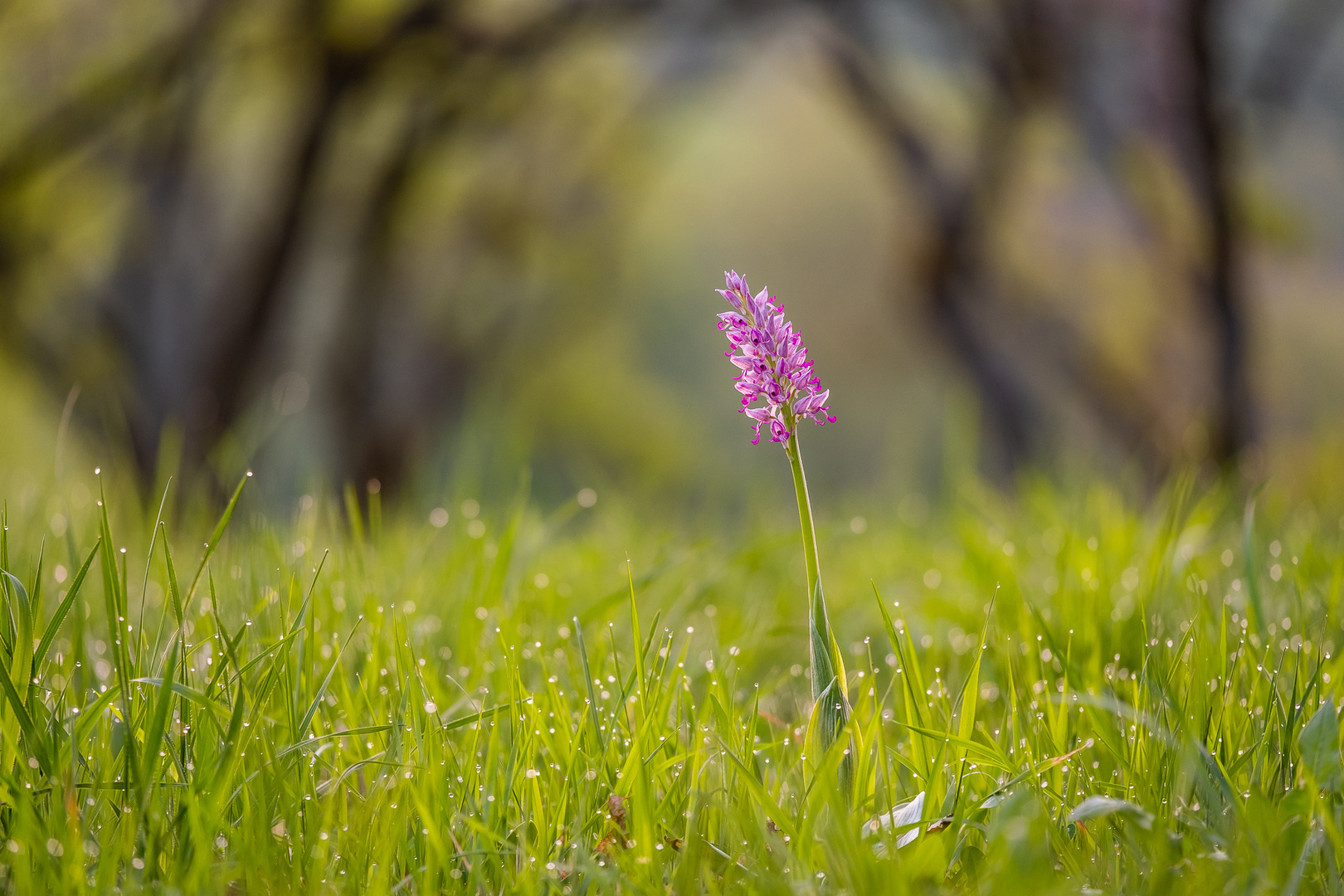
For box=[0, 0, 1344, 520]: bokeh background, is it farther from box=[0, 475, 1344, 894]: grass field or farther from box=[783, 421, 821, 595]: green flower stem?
box=[783, 421, 821, 595]: green flower stem

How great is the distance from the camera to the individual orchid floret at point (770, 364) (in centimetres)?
101

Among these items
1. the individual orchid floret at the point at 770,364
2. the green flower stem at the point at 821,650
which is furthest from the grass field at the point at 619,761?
the individual orchid floret at the point at 770,364

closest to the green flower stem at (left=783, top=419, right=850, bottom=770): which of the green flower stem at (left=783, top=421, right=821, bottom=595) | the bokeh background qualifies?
the green flower stem at (left=783, top=421, right=821, bottom=595)

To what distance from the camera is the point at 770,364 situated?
102 centimetres

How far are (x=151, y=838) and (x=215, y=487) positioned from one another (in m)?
4.25

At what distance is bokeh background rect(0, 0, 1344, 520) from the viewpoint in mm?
4953

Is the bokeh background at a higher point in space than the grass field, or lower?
higher

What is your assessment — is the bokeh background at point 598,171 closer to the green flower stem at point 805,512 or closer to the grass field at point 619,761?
the grass field at point 619,761

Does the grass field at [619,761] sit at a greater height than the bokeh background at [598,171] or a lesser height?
lesser

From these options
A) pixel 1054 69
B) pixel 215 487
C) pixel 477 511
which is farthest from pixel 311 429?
pixel 477 511

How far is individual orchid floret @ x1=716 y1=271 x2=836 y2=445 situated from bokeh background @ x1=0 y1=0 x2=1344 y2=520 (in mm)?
1362

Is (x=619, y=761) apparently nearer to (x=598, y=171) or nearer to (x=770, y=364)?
(x=770, y=364)

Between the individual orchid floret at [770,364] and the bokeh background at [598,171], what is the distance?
136 centimetres

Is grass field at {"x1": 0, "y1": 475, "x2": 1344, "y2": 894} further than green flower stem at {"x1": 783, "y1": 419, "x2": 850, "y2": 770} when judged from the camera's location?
No
